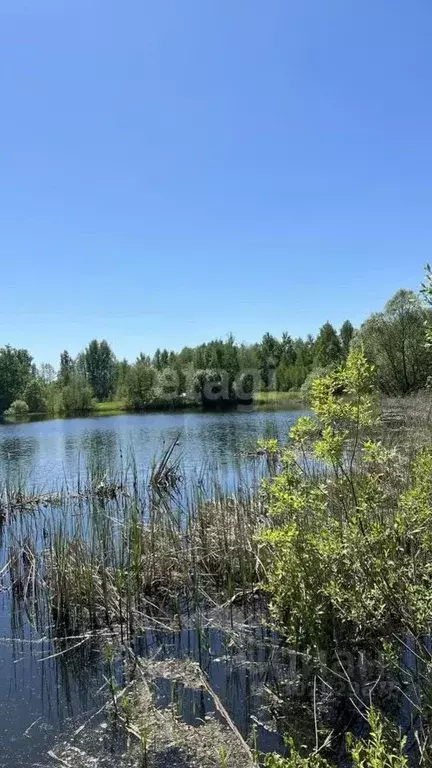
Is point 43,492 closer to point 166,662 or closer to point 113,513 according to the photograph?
point 113,513

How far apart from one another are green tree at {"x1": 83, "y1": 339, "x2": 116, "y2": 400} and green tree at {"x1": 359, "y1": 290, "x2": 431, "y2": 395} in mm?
52652

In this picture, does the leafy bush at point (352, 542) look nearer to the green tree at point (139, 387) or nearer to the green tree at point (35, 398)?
the green tree at point (139, 387)

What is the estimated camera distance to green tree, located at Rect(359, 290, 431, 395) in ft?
100

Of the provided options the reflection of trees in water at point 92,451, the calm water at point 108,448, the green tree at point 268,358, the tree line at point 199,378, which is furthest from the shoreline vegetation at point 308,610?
the green tree at point 268,358

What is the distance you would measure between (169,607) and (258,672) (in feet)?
6.04

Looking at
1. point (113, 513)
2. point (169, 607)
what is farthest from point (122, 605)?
point (113, 513)

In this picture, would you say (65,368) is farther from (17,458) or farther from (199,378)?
(17,458)

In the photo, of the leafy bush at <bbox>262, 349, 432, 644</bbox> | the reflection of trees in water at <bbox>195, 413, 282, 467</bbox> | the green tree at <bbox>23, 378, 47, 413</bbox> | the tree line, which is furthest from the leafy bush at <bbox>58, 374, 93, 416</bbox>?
the leafy bush at <bbox>262, 349, 432, 644</bbox>

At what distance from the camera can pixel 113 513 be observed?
11.3 m

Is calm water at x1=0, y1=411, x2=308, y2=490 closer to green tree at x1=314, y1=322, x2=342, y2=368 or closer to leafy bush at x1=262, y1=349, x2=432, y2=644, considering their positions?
leafy bush at x1=262, y1=349, x2=432, y2=644

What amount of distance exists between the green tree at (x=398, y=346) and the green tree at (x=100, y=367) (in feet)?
173

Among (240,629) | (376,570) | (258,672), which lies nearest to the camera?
(376,570)

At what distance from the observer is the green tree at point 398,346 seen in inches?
1205

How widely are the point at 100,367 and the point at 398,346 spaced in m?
57.4
